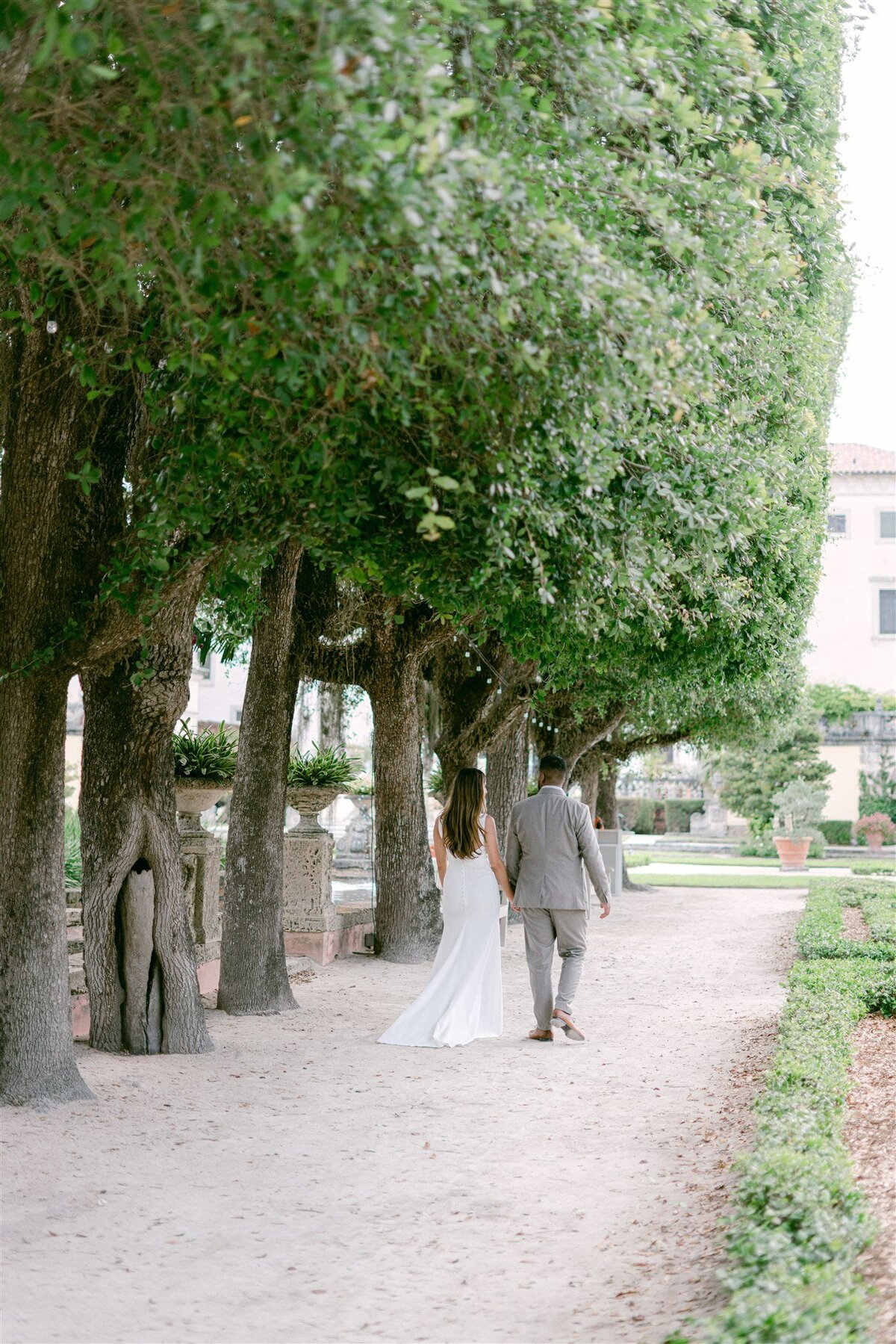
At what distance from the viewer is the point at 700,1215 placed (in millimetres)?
5113

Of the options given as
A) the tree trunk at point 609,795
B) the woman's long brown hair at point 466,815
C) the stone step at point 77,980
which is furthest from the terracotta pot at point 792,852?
the stone step at point 77,980

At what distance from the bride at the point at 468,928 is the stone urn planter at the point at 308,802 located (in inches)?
142

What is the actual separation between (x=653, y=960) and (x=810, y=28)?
9551 millimetres

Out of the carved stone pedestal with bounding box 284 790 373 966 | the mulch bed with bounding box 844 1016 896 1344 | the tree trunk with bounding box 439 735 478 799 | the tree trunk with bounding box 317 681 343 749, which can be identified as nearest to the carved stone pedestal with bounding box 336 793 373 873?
the tree trunk with bounding box 317 681 343 749

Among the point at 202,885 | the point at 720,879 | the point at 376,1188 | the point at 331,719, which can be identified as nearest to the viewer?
the point at 376,1188

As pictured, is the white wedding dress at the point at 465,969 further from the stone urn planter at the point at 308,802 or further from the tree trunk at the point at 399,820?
the tree trunk at the point at 399,820

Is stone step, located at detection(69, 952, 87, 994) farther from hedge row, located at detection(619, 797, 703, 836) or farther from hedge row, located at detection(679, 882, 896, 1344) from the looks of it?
hedge row, located at detection(619, 797, 703, 836)

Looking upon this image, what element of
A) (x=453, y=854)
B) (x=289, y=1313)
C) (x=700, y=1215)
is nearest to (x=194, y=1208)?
(x=289, y=1313)

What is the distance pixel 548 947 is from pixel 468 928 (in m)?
0.58

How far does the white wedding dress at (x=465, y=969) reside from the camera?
882 cm

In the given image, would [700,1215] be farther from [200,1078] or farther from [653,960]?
[653,960]

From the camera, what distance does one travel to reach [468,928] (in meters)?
8.97

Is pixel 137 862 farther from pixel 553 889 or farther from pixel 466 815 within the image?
pixel 553 889

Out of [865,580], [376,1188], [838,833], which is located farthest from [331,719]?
[865,580]
